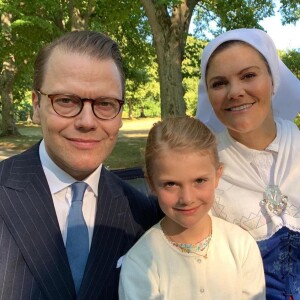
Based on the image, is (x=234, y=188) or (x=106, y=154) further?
(x=234, y=188)

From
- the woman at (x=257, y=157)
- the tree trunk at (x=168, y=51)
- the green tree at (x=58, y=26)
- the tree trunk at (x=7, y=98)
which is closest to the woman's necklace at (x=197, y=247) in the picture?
the woman at (x=257, y=157)

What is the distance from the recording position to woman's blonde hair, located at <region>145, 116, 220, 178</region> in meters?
2.09

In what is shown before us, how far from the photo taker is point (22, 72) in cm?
2600

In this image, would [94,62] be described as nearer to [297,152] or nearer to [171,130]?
[171,130]

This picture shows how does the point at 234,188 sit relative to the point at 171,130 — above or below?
below

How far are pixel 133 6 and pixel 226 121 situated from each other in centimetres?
1311

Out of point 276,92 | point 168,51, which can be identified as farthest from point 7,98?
point 276,92

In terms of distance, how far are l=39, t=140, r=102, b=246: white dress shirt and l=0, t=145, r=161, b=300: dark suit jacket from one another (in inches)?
1.5

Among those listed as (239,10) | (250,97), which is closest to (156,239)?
(250,97)

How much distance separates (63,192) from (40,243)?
28 cm

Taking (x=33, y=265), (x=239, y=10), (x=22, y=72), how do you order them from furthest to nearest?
(x=22, y=72)
(x=239, y=10)
(x=33, y=265)

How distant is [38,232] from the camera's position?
6.60 feet

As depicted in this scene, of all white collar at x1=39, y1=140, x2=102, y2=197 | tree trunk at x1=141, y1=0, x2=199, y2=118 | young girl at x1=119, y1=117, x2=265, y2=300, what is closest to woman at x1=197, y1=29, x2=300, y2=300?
young girl at x1=119, y1=117, x2=265, y2=300

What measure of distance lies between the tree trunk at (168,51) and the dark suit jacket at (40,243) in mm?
7748
